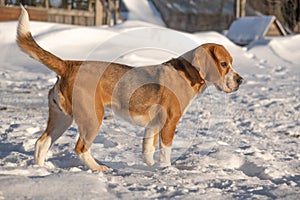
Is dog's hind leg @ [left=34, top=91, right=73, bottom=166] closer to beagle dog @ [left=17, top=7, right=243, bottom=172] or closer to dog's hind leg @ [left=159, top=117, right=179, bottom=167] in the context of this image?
beagle dog @ [left=17, top=7, right=243, bottom=172]

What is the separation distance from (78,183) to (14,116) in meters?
3.46

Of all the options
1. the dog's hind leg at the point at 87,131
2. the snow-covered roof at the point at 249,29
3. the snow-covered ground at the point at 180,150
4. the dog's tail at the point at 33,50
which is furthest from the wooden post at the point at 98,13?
the dog's hind leg at the point at 87,131

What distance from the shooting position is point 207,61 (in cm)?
414

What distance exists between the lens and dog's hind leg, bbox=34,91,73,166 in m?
3.96

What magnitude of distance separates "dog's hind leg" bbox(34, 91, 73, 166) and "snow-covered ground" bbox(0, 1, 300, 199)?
110 millimetres

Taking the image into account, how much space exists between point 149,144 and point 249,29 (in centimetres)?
1732

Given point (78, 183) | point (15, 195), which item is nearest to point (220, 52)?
point (78, 183)

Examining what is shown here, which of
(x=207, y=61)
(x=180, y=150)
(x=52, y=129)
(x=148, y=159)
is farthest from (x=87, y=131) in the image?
(x=180, y=150)

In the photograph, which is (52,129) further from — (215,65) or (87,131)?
(215,65)

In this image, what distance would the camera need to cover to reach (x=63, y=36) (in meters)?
13.9

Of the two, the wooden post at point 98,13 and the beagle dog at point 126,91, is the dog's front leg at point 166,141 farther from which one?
the wooden post at point 98,13

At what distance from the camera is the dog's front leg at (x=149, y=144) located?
13.9ft

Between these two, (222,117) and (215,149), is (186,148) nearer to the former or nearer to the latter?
(215,149)

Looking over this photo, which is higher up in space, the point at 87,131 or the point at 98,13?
the point at 87,131
